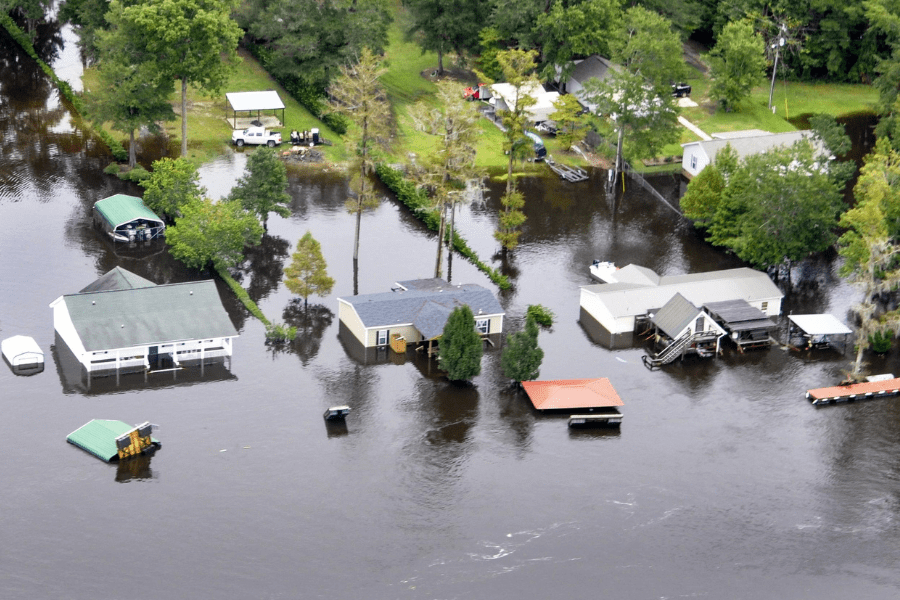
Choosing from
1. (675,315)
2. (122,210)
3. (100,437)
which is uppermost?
(122,210)

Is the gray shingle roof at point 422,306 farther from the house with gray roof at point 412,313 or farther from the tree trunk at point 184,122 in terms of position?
the tree trunk at point 184,122

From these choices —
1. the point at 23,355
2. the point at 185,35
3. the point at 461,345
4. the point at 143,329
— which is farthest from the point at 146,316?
the point at 185,35

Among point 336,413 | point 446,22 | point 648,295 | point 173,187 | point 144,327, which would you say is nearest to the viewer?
point 336,413

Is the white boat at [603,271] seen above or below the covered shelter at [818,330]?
above

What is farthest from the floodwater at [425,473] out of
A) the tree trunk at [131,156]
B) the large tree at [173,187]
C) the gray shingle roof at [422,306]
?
the tree trunk at [131,156]

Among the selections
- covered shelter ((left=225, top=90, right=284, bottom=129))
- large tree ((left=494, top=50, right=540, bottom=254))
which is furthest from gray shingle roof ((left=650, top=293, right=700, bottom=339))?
covered shelter ((left=225, top=90, right=284, bottom=129))

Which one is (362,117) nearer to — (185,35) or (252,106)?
(185,35)

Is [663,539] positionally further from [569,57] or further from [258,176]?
[569,57]
